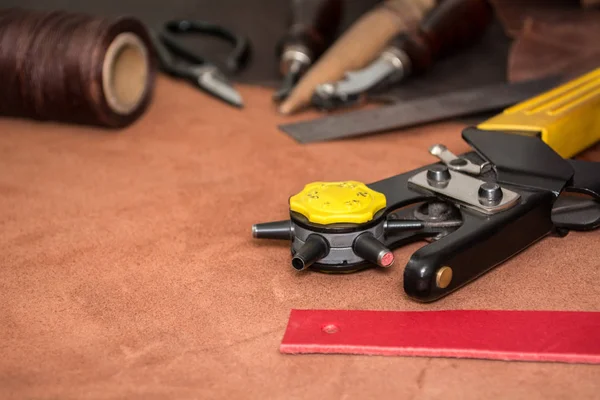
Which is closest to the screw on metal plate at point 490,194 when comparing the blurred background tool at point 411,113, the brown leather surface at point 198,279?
the brown leather surface at point 198,279

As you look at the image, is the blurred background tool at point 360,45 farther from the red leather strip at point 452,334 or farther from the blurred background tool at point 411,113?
the red leather strip at point 452,334

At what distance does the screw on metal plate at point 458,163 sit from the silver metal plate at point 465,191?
0.02 m

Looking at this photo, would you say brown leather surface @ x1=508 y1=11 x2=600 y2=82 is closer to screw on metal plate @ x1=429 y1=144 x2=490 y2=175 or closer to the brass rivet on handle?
screw on metal plate @ x1=429 y1=144 x2=490 y2=175

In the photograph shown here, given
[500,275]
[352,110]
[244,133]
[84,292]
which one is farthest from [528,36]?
[84,292]

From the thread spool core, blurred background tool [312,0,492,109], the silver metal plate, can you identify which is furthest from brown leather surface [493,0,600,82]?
the thread spool core

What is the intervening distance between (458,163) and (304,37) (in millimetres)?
725

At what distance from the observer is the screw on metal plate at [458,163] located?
3.43ft

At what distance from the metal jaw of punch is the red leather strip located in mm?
38

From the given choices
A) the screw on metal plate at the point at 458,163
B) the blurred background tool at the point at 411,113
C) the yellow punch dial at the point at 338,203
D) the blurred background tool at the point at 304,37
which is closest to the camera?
the yellow punch dial at the point at 338,203

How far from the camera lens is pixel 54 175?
1329 millimetres

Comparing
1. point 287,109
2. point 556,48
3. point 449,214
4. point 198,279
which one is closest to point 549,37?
point 556,48

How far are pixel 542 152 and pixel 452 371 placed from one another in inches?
15.5

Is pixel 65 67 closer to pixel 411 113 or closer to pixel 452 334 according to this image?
pixel 411 113

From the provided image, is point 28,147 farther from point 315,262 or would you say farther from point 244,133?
point 315,262
